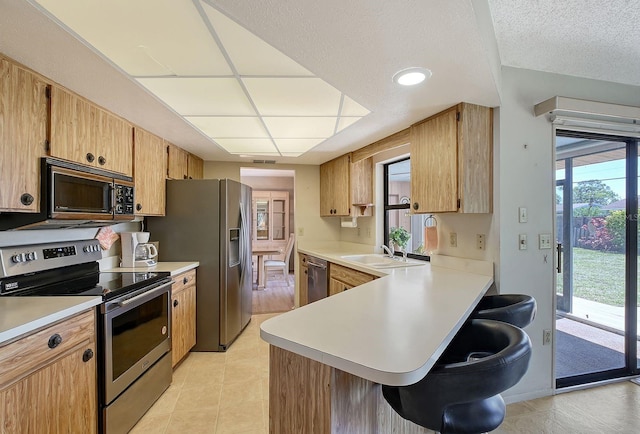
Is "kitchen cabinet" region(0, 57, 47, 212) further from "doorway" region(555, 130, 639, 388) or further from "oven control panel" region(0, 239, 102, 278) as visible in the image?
"doorway" region(555, 130, 639, 388)

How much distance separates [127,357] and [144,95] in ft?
5.46

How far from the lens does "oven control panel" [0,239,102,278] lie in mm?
1594

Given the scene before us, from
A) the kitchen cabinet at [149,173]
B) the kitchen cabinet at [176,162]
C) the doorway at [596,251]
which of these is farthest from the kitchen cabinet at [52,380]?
the doorway at [596,251]

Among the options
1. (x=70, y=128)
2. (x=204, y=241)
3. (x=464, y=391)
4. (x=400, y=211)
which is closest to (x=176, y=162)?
(x=204, y=241)

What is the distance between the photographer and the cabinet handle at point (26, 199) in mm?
1464

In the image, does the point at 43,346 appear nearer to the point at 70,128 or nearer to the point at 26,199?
the point at 26,199

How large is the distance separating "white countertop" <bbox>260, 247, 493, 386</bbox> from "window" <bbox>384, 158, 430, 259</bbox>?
1.41 m

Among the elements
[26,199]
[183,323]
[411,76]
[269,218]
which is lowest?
[183,323]

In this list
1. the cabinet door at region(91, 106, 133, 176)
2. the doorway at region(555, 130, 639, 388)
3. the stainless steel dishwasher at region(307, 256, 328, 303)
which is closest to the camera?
the cabinet door at region(91, 106, 133, 176)

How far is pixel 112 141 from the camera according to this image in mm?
2154

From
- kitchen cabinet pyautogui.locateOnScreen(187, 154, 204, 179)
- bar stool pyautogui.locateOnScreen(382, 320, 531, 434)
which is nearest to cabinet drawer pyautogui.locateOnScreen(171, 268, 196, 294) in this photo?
kitchen cabinet pyautogui.locateOnScreen(187, 154, 204, 179)

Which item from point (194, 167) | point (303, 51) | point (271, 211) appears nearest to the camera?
point (303, 51)

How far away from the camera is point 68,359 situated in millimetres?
1376

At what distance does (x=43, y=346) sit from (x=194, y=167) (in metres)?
2.75
